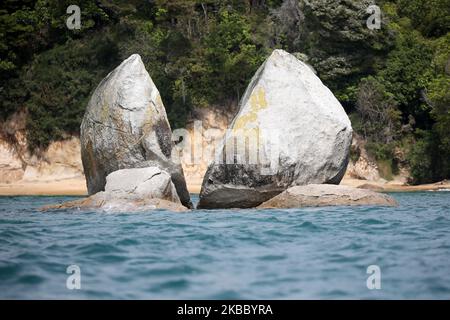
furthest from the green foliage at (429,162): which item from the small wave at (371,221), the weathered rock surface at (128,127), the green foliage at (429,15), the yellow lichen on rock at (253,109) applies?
the small wave at (371,221)

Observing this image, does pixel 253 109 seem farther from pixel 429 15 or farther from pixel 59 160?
pixel 429 15

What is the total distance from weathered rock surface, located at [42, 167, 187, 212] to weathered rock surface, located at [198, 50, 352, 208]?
1355mm

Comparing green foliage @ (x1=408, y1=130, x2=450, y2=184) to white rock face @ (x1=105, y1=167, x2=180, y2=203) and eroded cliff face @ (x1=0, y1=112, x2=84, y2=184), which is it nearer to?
eroded cliff face @ (x1=0, y1=112, x2=84, y2=184)

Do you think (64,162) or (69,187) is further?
(64,162)

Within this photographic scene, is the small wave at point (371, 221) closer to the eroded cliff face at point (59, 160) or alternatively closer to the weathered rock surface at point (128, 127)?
the weathered rock surface at point (128, 127)

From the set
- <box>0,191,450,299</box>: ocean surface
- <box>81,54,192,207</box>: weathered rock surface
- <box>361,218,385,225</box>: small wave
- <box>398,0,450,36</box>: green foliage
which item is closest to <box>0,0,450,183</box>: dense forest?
<box>398,0,450,36</box>: green foliage

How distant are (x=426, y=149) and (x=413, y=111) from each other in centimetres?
Answer: 382

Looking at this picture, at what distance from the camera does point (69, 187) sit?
30.7 meters

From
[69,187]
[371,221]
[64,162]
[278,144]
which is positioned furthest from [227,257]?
[64,162]

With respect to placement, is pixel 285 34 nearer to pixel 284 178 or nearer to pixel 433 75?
pixel 433 75

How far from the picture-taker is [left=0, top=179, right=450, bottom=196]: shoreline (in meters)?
28.9

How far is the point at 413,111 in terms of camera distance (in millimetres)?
37156

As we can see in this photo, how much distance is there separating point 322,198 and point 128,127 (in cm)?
496

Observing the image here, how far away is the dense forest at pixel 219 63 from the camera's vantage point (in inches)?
1396
